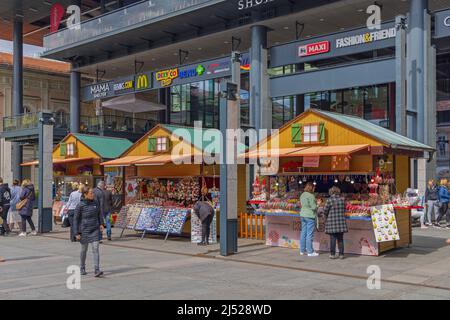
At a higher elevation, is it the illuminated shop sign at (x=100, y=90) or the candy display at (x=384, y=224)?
the illuminated shop sign at (x=100, y=90)

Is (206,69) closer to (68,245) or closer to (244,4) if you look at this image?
(244,4)

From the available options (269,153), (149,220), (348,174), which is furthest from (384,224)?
(149,220)

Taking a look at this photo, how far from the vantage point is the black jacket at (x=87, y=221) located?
380 inches

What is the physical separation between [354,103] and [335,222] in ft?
50.6

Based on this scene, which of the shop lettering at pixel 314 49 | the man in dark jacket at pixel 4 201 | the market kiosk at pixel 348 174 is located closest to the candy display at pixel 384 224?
the market kiosk at pixel 348 174

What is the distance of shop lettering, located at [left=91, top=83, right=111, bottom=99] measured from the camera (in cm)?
3106

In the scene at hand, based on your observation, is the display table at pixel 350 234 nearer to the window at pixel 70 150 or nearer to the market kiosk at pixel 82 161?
the market kiosk at pixel 82 161

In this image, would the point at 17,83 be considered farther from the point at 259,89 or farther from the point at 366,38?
the point at 366,38

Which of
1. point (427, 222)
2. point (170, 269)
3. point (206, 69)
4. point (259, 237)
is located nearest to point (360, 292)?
point (170, 269)

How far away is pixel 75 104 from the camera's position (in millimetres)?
32375

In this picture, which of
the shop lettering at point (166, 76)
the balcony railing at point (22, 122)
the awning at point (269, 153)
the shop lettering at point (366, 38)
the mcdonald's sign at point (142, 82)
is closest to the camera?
the awning at point (269, 153)

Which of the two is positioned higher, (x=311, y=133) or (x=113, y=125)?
(x=113, y=125)

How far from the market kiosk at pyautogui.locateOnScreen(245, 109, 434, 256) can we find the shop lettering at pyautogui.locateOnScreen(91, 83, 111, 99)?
1836cm

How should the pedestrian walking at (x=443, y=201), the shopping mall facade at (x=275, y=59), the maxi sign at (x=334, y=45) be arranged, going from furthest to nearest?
the maxi sign at (x=334, y=45)
the shopping mall facade at (x=275, y=59)
the pedestrian walking at (x=443, y=201)
